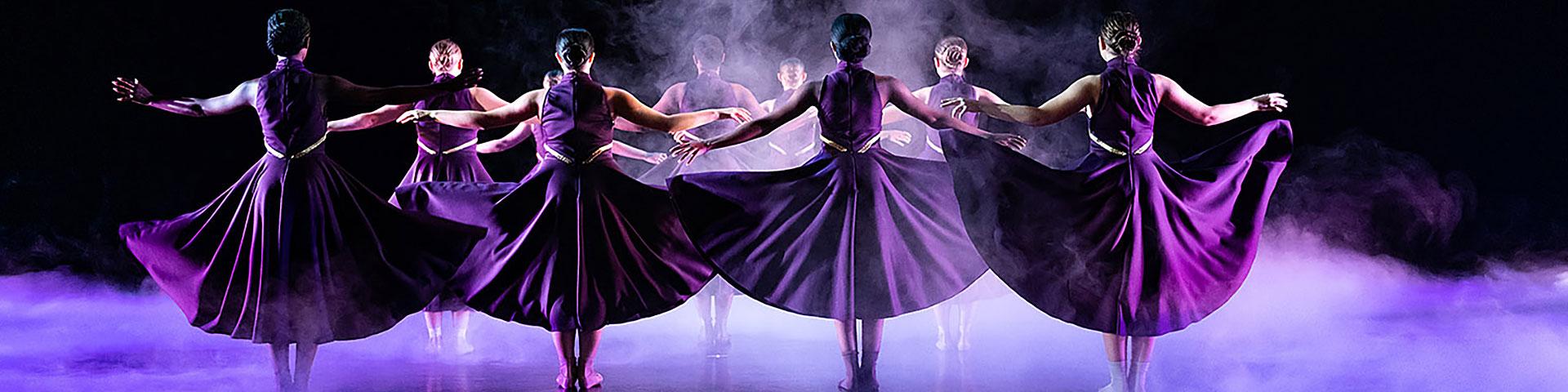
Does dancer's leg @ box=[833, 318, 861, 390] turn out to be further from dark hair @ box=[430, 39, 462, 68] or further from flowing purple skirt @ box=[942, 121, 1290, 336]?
dark hair @ box=[430, 39, 462, 68]

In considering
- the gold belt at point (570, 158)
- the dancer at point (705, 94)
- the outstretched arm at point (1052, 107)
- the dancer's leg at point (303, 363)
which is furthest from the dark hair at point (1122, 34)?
the dancer's leg at point (303, 363)

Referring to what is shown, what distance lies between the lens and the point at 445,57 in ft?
16.5

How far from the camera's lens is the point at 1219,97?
7.04 m

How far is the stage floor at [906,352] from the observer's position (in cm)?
433

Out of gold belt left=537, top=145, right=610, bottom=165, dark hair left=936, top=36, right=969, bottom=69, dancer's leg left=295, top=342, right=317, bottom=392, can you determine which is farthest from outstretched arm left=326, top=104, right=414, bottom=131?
dark hair left=936, top=36, right=969, bottom=69

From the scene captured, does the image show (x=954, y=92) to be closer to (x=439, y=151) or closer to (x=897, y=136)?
(x=897, y=136)

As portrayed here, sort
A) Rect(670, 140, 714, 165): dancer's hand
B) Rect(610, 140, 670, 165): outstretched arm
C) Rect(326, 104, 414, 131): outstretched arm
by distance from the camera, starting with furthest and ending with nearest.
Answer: Rect(610, 140, 670, 165): outstretched arm < Rect(326, 104, 414, 131): outstretched arm < Rect(670, 140, 714, 165): dancer's hand

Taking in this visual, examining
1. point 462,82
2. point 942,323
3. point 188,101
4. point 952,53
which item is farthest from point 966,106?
point 188,101

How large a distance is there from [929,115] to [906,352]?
4.35ft

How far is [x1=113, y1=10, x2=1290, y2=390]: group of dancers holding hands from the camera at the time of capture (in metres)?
3.99

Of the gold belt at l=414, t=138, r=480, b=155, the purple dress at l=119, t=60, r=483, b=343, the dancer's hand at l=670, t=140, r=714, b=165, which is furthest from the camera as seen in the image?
the gold belt at l=414, t=138, r=480, b=155

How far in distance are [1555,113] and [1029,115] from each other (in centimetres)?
478

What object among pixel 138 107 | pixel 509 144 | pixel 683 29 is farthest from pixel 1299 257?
pixel 138 107

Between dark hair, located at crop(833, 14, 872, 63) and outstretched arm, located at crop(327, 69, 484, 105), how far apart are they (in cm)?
135
